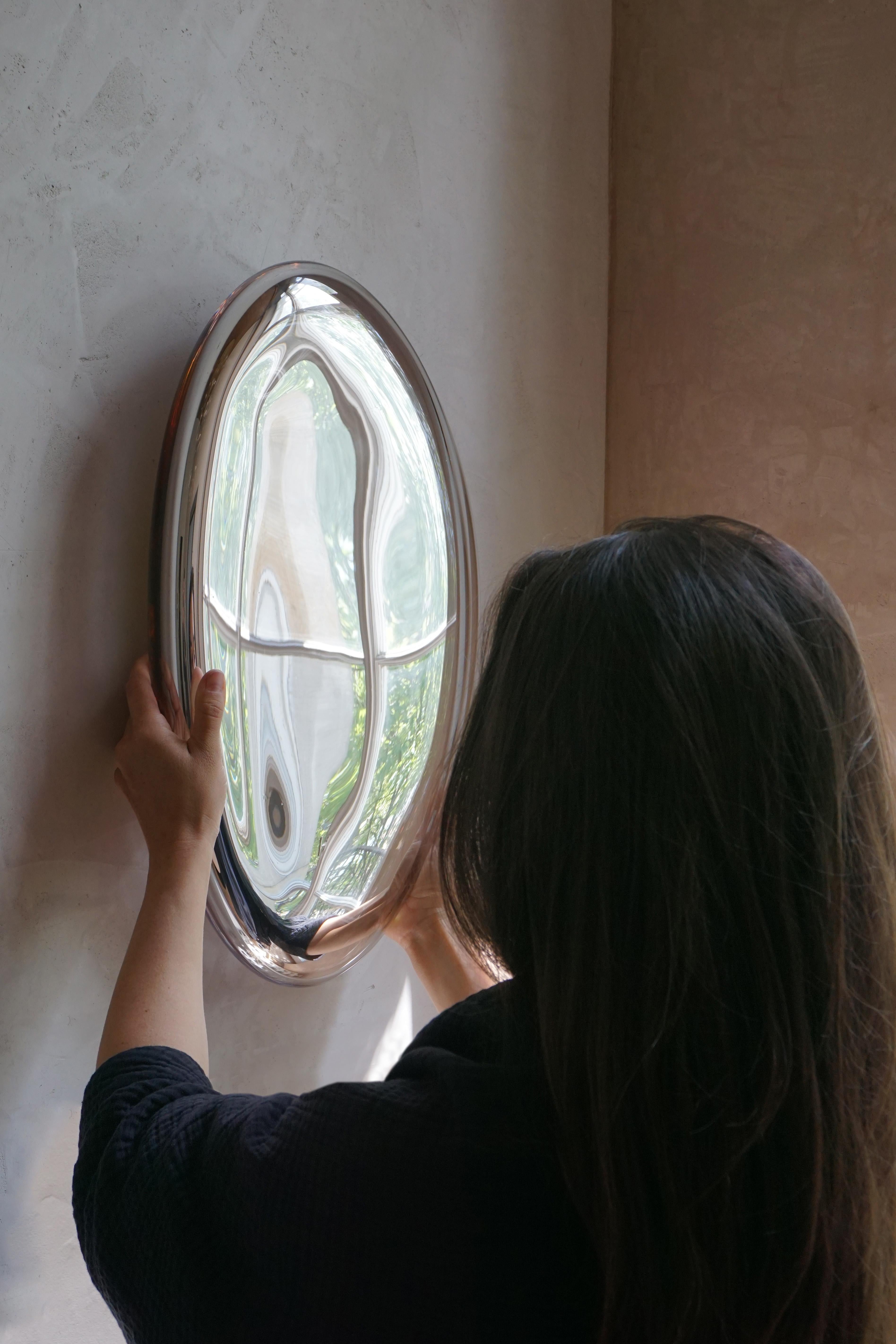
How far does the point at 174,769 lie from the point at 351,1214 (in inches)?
10.2

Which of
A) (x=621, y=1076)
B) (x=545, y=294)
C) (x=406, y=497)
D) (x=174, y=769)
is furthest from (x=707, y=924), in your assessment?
(x=545, y=294)

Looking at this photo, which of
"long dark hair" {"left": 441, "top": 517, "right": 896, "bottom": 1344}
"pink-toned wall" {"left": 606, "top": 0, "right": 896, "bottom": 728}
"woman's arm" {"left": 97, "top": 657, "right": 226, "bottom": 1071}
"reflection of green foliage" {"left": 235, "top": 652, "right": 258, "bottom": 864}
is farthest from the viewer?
"pink-toned wall" {"left": 606, "top": 0, "right": 896, "bottom": 728}

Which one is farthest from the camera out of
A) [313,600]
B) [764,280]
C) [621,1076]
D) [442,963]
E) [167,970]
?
[764,280]

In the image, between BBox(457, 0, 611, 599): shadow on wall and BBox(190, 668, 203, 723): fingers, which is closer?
BBox(190, 668, 203, 723): fingers

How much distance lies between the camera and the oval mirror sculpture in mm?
635

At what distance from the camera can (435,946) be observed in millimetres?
835

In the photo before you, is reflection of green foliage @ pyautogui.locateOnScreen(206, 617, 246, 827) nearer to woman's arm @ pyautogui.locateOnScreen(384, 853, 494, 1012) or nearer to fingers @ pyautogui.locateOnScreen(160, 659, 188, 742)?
fingers @ pyautogui.locateOnScreen(160, 659, 188, 742)

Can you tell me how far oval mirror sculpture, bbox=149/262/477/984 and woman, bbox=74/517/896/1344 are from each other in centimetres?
18

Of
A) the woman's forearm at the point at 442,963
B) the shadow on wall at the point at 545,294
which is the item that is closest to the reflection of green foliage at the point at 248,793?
the woman's forearm at the point at 442,963

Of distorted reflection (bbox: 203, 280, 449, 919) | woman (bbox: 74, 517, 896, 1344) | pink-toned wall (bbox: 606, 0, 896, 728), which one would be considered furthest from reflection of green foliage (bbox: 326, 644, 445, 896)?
pink-toned wall (bbox: 606, 0, 896, 728)

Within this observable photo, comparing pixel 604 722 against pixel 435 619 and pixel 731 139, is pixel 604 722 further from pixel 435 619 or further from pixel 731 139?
pixel 731 139

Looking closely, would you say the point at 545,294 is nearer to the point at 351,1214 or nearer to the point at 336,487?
the point at 336,487

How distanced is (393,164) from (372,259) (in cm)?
8

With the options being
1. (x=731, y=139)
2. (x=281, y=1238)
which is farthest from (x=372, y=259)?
(x=281, y=1238)
